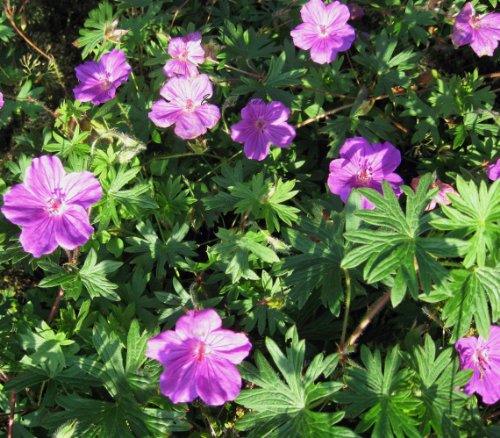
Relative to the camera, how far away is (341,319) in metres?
2.50

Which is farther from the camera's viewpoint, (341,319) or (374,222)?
(341,319)

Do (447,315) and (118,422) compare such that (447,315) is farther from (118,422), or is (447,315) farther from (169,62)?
(169,62)

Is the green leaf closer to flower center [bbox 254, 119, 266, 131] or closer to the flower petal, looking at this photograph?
the flower petal

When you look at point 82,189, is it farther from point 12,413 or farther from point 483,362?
point 483,362

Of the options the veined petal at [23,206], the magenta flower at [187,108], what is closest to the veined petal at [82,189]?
the veined petal at [23,206]

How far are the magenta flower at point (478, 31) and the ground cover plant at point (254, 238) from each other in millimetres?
12

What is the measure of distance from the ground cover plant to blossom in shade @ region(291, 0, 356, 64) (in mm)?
11

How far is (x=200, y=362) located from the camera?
181 centimetres

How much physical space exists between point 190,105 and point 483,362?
160 centimetres

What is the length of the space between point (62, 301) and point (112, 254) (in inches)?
12.0

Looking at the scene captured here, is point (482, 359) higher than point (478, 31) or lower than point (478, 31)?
lower

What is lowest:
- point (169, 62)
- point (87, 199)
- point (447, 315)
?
point (447, 315)

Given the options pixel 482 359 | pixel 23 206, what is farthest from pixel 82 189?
pixel 482 359

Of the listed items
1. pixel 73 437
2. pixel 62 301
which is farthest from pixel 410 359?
pixel 62 301
